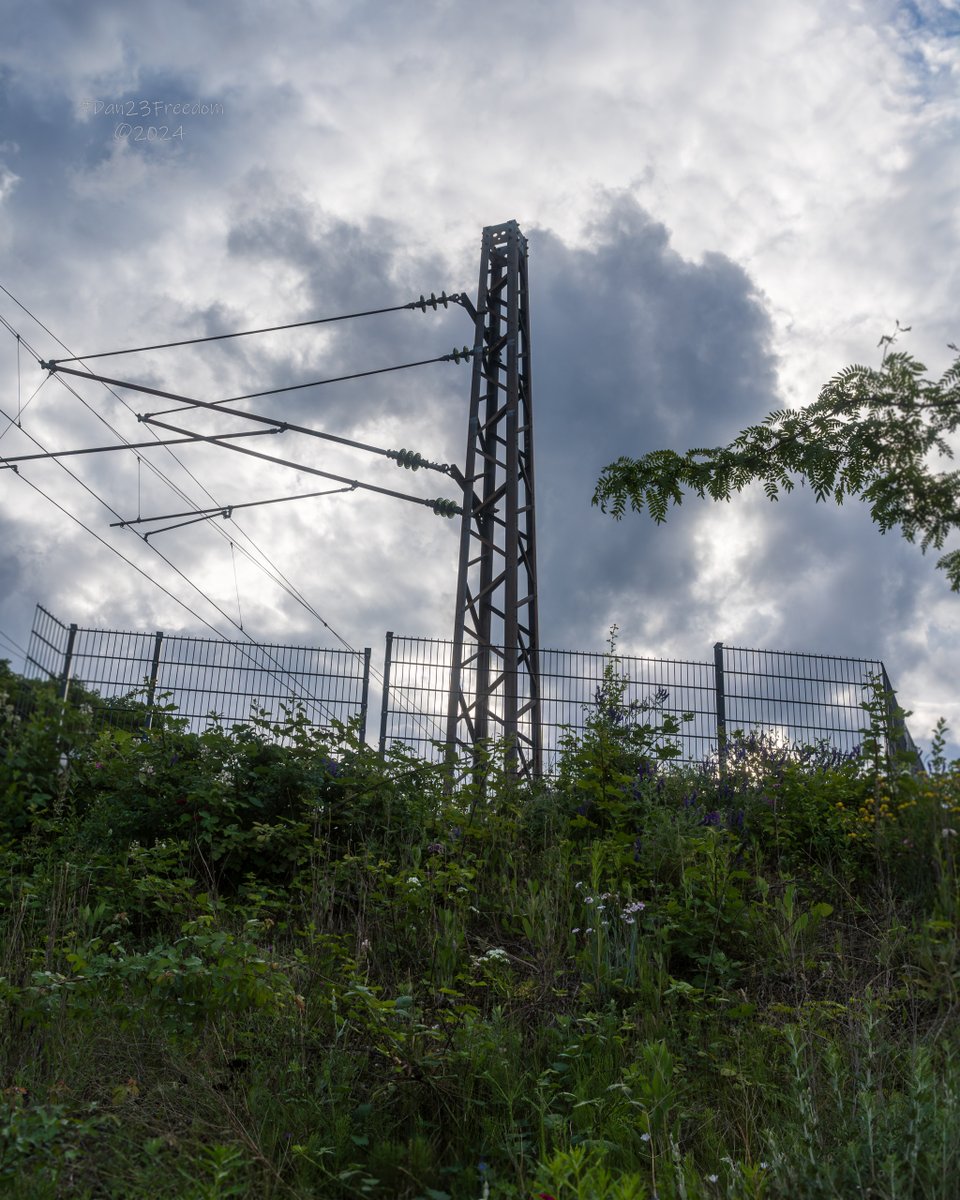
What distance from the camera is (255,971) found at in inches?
151

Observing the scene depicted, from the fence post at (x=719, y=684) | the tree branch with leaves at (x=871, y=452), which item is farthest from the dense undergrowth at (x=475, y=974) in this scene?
the fence post at (x=719, y=684)

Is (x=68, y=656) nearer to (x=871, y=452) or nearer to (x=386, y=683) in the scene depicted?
(x=386, y=683)

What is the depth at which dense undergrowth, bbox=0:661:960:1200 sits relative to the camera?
313 centimetres

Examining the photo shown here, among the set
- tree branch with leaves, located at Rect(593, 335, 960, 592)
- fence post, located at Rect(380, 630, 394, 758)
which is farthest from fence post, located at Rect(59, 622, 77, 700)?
tree branch with leaves, located at Rect(593, 335, 960, 592)

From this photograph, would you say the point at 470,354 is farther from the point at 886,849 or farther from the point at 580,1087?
the point at 580,1087

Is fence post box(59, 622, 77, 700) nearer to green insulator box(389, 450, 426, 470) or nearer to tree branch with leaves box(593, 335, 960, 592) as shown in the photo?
green insulator box(389, 450, 426, 470)

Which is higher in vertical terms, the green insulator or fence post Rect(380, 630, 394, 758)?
the green insulator

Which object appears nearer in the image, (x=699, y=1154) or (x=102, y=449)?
(x=699, y=1154)

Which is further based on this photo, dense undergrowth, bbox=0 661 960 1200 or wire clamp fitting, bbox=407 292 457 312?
wire clamp fitting, bbox=407 292 457 312

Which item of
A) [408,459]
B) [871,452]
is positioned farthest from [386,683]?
[871,452]

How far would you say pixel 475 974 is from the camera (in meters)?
4.87

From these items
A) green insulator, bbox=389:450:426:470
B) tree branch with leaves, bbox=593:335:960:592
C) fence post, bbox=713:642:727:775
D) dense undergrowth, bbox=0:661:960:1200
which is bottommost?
dense undergrowth, bbox=0:661:960:1200

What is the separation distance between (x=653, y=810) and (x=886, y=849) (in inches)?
55.1

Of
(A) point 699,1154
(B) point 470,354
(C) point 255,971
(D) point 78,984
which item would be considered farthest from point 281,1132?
(B) point 470,354
